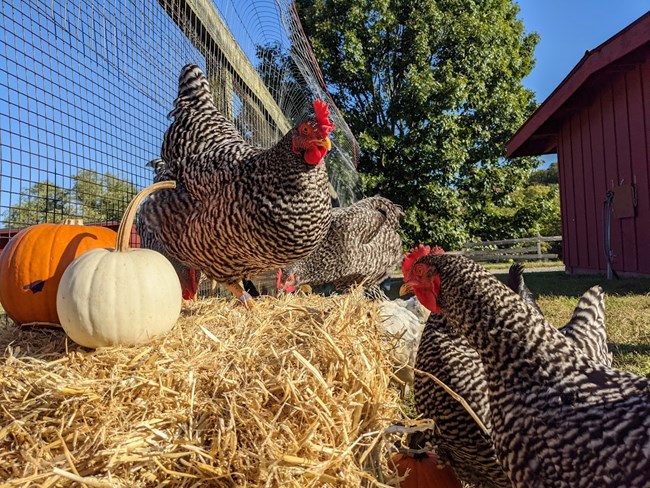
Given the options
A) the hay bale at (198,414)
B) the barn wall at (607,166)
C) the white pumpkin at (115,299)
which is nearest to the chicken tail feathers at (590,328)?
the hay bale at (198,414)

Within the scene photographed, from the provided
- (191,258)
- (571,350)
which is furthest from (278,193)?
(571,350)

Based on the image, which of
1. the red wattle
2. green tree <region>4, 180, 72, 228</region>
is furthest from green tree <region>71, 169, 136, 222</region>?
the red wattle

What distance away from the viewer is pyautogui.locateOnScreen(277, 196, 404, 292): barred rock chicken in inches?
199

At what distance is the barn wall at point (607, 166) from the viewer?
7.70 metres

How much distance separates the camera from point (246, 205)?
2.57m

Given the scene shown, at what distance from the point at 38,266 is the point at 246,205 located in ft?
3.35

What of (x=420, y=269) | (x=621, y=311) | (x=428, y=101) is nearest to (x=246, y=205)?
(x=420, y=269)

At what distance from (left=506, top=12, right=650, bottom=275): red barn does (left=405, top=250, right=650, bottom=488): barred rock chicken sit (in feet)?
22.5

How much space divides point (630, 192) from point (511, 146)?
3.60 meters

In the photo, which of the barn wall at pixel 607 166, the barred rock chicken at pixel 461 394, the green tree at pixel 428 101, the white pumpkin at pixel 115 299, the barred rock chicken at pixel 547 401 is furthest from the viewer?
the green tree at pixel 428 101

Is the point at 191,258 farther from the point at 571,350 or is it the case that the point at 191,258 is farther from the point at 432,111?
the point at 432,111

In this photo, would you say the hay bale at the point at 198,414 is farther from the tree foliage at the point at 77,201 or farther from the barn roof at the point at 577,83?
the barn roof at the point at 577,83

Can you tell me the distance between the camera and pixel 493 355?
1539 millimetres

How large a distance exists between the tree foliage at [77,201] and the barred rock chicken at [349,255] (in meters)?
1.92
